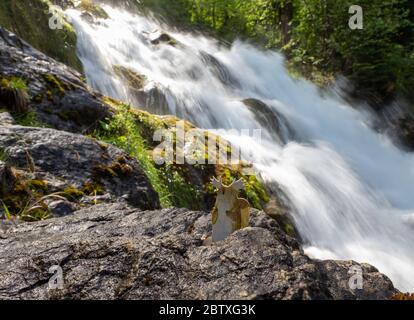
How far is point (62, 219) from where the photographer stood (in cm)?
323

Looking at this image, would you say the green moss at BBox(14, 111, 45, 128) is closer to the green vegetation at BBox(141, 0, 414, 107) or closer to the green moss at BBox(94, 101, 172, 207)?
the green moss at BBox(94, 101, 172, 207)

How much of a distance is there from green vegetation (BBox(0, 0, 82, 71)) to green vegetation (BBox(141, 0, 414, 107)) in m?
12.3

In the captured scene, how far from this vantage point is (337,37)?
63.4 ft

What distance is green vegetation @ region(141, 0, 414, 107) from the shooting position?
18.6 meters

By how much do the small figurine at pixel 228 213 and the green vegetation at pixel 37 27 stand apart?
8177 millimetres

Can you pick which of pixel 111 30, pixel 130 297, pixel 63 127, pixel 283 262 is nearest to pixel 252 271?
pixel 283 262

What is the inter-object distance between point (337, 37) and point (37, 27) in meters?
14.4

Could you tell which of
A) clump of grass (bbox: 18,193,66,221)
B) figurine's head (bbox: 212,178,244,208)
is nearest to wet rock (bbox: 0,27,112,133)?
clump of grass (bbox: 18,193,66,221)

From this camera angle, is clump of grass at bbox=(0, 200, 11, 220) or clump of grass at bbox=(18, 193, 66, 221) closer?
clump of grass at bbox=(0, 200, 11, 220)

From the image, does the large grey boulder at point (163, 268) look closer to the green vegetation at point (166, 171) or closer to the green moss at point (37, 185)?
the green moss at point (37, 185)

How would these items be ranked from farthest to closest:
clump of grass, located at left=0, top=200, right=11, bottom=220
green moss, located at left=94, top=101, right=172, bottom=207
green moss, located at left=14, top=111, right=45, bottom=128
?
1. green moss, located at left=94, top=101, right=172, bottom=207
2. green moss, located at left=14, top=111, right=45, bottom=128
3. clump of grass, located at left=0, top=200, right=11, bottom=220

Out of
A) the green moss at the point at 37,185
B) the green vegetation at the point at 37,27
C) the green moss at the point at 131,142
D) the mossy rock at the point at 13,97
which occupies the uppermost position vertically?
the green vegetation at the point at 37,27

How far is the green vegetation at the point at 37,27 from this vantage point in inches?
353

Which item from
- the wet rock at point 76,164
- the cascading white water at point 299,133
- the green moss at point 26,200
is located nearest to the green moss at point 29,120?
the wet rock at point 76,164
